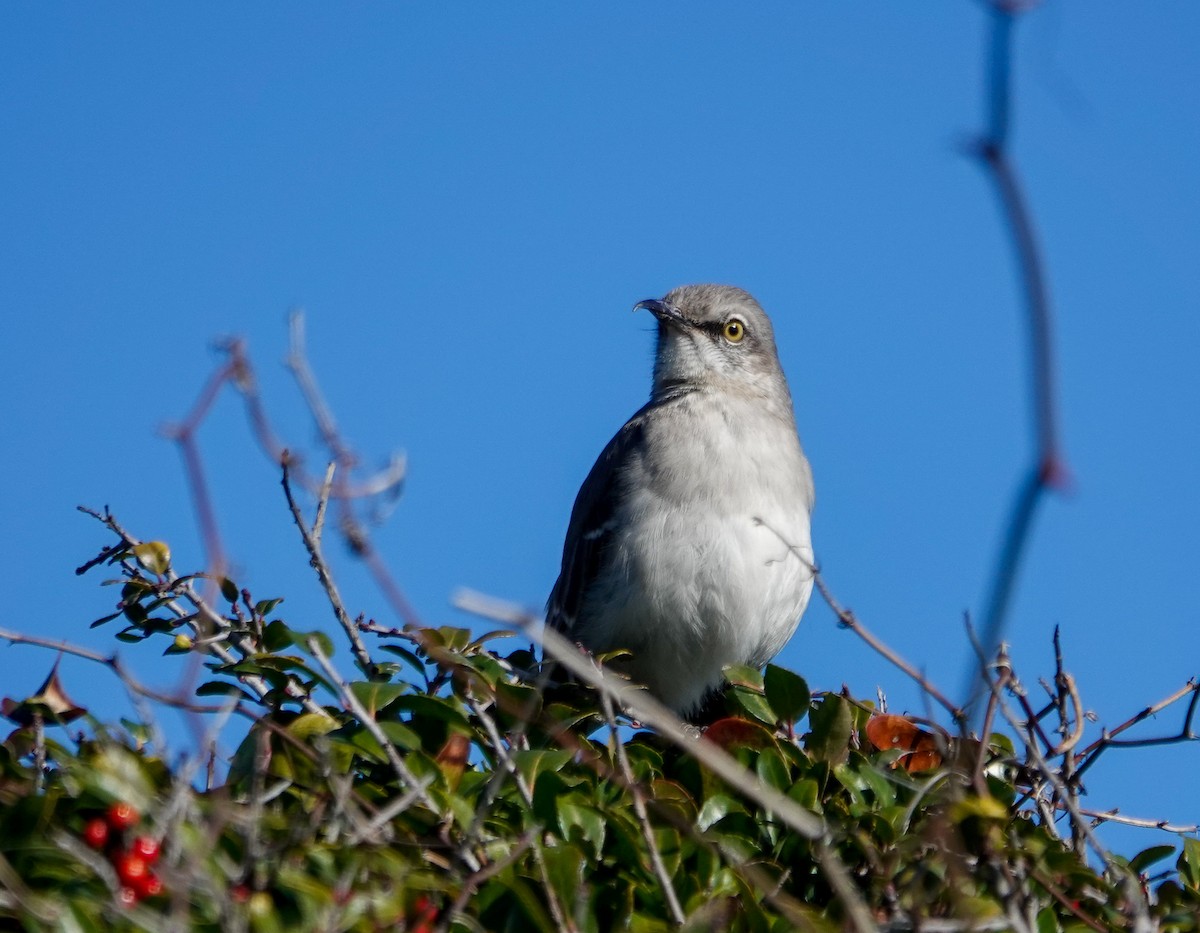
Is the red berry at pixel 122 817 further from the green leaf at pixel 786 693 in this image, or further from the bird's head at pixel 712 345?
the bird's head at pixel 712 345

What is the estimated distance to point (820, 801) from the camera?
390 cm

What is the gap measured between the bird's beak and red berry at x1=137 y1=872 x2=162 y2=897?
607 centimetres

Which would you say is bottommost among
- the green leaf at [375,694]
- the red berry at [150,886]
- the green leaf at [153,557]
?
the red berry at [150,886]

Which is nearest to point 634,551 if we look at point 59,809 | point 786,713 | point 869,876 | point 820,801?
point 786,713

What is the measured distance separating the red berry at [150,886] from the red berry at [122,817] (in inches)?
6.0

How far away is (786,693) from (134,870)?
2.38 metres

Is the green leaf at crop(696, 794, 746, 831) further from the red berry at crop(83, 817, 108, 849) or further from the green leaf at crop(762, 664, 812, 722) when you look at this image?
the red berry at crop(83, 817, 108, 849)

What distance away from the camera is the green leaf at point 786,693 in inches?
173

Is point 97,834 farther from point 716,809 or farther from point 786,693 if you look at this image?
point 786,693

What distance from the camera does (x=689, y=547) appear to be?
22.1ft

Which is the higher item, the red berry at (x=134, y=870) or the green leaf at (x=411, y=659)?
the green leaf at (x=411, y=659)

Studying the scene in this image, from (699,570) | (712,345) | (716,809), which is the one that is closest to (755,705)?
(716,809)

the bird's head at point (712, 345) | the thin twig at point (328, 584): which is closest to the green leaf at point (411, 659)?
the thin twig at point (328, 584)

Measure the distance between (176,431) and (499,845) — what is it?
1.33 meters
